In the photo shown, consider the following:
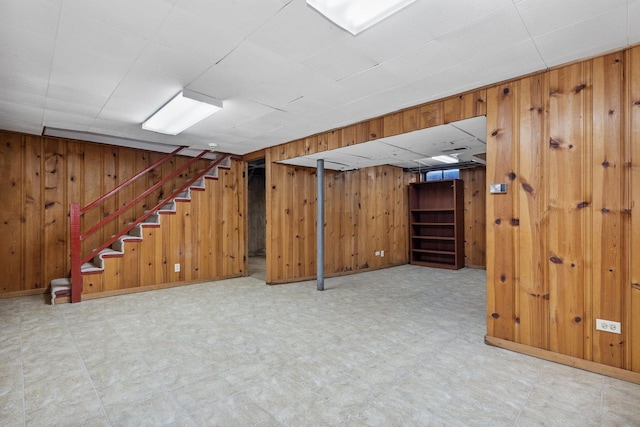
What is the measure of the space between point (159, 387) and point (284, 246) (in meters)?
3.25

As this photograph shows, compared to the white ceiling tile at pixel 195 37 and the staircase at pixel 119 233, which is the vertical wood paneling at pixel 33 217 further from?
the white ceiling tile at pixel 195 37

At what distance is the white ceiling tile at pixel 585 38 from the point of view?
1.80 meters

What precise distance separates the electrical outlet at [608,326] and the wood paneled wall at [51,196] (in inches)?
197

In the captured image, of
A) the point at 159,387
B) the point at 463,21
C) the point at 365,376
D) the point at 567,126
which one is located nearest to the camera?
the point at 463,21

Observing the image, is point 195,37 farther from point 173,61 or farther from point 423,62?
point 423,62

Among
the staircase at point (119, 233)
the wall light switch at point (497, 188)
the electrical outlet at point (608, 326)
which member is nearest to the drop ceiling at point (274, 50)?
the wall light switch at point (497, 188)

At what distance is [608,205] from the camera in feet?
7.02

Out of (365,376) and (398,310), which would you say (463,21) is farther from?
(398,310)

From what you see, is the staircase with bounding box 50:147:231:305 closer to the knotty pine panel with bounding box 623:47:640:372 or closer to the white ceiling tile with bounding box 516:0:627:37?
the white ceiling tile with bounding box 516:0:627:37

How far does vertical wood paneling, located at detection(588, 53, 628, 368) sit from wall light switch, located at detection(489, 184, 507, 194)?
565 mm

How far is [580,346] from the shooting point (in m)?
2.23

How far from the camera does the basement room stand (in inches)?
69.7

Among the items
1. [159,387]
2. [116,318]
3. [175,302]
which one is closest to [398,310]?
[159,387]

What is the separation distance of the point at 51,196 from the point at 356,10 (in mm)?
5070
